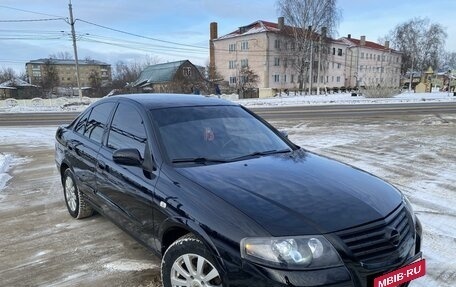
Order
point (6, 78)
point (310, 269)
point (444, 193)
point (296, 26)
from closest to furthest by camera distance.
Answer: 1. point (310, 269)
2. point (444, 193)
3. point (296, 26)
4. point (6, 78)

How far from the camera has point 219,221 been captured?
2.51 metres

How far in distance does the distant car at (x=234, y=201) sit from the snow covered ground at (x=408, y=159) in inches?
34.0

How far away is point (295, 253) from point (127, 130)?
7.46 ft

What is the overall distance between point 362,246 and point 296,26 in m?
58.9

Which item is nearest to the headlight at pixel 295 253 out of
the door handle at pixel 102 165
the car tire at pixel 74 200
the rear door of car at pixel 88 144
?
the door handle at pixel 102 165

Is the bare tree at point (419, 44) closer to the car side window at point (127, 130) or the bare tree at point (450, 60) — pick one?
the bare tree at point (450, 60)

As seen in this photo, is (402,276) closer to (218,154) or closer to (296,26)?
(218,154)

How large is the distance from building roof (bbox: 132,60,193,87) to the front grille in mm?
59025

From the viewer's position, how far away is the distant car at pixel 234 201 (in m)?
2.31

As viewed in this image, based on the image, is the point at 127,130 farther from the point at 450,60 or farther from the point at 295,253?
the point at 450,60

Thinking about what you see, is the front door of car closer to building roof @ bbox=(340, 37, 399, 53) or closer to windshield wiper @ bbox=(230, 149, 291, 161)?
windshield wiper @ bbox=(230, 149, 291, 161)

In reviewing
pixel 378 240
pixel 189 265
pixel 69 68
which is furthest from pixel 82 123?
pixel 69 68

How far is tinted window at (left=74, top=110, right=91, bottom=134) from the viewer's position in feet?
16.5

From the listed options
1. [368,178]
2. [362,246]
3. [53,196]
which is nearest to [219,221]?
[362,246]
